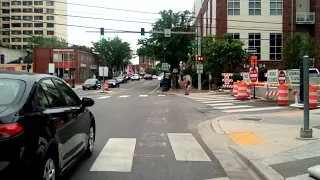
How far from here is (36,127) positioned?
4.74m

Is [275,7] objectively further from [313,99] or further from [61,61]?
[61,61]

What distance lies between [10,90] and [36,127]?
672mm

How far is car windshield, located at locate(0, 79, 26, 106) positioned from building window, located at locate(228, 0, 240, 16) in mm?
47351

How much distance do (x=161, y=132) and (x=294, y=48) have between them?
1383 inches

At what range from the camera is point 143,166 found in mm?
7254

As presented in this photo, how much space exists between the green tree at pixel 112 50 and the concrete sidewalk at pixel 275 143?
87309mm

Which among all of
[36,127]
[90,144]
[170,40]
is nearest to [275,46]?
[170,40]

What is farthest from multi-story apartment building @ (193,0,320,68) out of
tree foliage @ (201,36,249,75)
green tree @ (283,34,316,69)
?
tree foliage @ (201,36,249,75)

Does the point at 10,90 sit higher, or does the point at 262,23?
the point at 262,23

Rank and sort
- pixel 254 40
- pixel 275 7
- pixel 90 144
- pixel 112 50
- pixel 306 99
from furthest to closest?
pixel 112 50 → pixel 254 40 → pixel 275 7 → pixel 306 99 → pixel 90 144

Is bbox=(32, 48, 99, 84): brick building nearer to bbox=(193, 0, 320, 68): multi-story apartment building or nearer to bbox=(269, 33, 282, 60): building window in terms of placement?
bbox=(193, 0, 320, 68): multi-story apartment building

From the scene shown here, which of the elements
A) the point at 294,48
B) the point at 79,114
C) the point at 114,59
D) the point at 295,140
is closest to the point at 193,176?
the point at 79,114

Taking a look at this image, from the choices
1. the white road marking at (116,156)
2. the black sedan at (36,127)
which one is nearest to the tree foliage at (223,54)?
the white road marking at (116,156)

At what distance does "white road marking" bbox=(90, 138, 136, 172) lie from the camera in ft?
23.2
